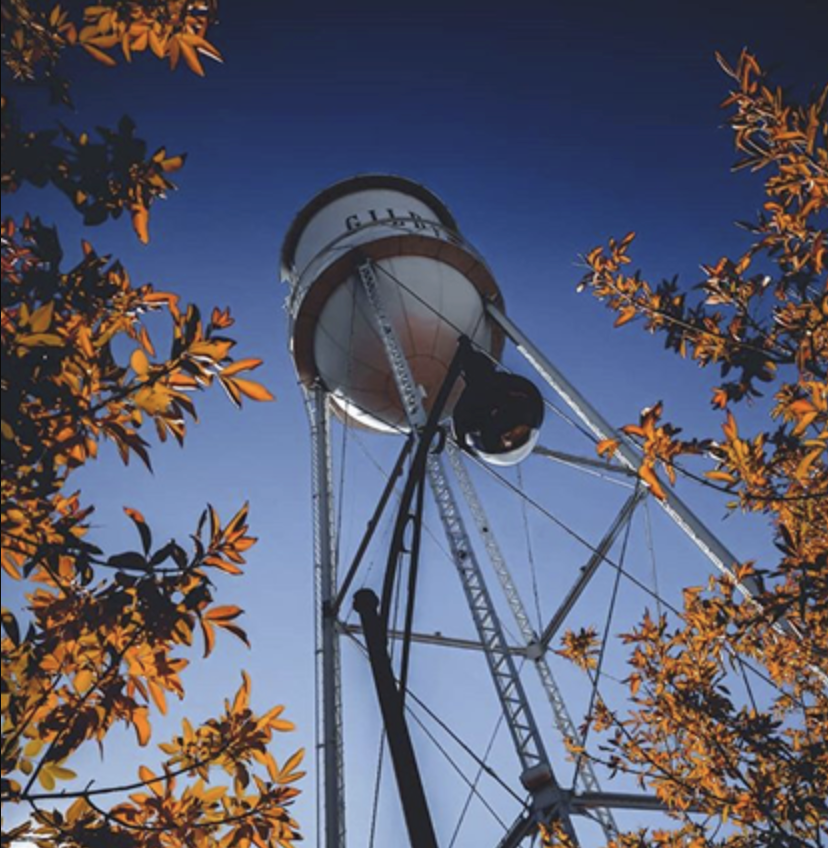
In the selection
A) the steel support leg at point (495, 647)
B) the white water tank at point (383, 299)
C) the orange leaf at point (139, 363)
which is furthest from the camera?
the white water tank at point (383, 299)

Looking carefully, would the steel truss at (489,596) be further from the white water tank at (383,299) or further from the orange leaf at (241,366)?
the orange leaf at (241,366)

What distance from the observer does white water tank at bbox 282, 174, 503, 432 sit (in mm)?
10812

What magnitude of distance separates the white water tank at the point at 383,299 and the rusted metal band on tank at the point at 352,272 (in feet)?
0.05

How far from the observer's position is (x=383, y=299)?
1088 cm

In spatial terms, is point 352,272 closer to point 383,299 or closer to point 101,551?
point 383,299

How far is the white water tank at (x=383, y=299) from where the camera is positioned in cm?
1081

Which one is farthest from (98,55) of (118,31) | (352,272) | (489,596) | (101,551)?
(352,272)

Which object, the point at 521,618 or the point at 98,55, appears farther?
the point at 521,618

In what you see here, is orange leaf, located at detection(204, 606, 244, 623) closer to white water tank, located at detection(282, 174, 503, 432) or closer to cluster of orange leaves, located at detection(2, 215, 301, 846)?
cluster of orange leaves, located at detection(2, 215, 301, 846)

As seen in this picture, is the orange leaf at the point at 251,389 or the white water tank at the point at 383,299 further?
the white water tank at the point at 383,299

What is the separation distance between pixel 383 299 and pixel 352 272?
1.87 ft

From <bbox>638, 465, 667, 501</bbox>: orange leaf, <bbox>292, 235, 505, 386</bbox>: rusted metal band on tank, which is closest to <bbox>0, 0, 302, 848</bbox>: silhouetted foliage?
<bbox>638, 465, 667, 501</bbox>: orange leaf

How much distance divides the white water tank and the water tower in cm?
2

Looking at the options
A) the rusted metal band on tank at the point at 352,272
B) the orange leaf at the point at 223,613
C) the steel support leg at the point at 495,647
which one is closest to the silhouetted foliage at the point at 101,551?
the orange leaf at the point at 223,613
